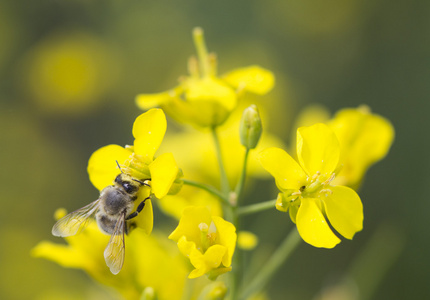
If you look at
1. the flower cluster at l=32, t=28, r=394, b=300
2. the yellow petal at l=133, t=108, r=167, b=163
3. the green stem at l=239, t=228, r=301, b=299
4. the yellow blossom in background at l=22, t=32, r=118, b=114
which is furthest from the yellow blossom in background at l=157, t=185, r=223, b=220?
the yellow blossom in background at l=22, t=32, r=118, b=114

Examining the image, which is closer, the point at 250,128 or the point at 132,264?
the point at 250,128

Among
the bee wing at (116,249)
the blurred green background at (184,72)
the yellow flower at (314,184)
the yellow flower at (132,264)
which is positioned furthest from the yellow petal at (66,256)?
the blurred green background at (184,72)

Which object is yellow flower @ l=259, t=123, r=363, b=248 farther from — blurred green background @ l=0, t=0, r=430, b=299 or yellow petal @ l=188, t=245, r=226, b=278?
blurred green background @ l=0, t=0, r=430, b=299

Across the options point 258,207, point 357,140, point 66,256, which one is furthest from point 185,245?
point 357,140

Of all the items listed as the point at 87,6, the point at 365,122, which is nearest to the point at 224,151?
the point at 365,122

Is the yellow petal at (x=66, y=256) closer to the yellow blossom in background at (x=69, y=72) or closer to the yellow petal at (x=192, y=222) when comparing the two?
the yellow petal at (x=192, y=222)

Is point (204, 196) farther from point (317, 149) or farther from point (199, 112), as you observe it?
point (317, 149)
